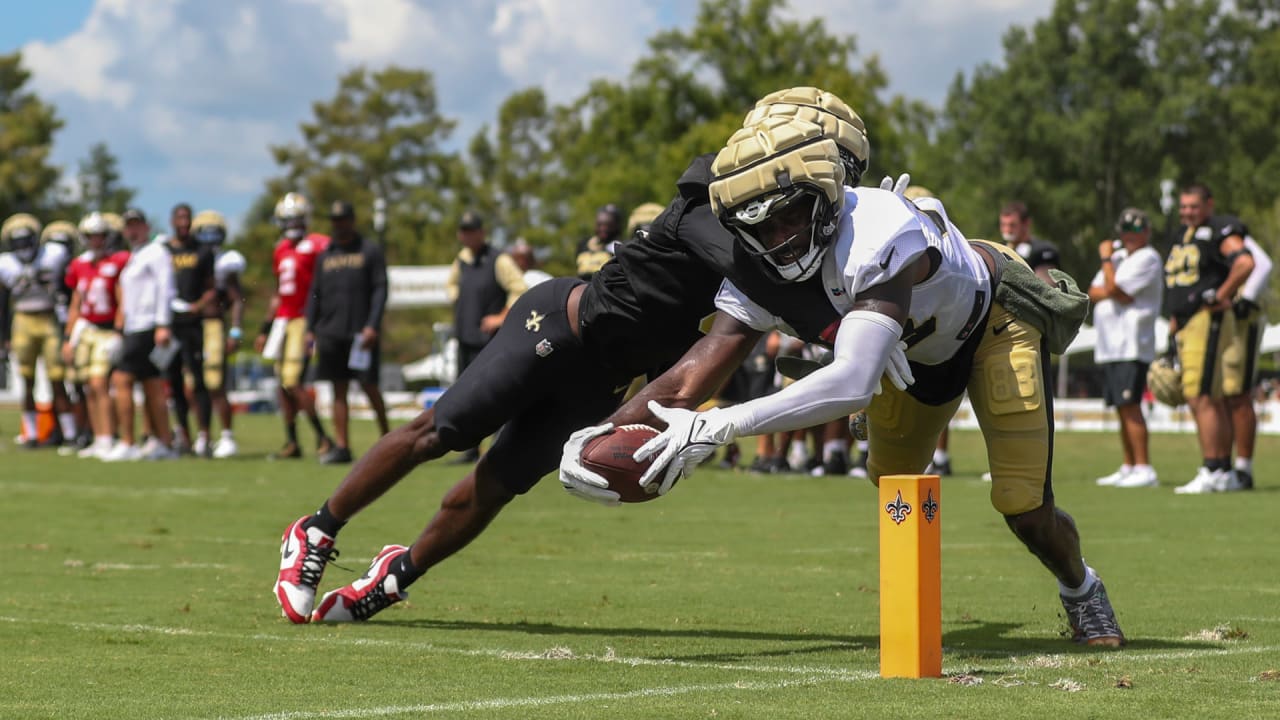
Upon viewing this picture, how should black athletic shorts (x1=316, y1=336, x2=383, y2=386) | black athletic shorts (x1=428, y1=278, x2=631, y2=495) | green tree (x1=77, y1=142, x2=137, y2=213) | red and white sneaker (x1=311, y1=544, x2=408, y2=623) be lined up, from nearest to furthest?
black athletic shorts (x1=428, y1=278, x2=631, y2=495)
red and white sneaker (x1=311, y1=544, x2=408, y2=623)
black athletic shorts (x1=316, y1=336, x2=383, y2=386)
green tree (x1=77, y1=142, x2=137, y2=213)

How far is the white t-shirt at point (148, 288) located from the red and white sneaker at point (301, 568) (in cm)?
1123

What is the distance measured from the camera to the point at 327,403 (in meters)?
47.8

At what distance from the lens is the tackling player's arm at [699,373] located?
540cm

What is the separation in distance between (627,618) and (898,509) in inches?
76.7

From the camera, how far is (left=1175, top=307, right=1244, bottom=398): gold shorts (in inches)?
562

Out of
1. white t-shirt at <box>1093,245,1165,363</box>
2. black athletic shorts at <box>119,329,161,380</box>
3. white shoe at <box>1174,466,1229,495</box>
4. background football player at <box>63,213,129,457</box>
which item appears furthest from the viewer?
background football player at <box>63,213,129,457</box>

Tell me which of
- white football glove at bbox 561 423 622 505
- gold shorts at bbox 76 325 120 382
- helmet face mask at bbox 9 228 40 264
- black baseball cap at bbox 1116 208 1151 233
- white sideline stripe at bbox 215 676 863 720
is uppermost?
helmet face mask at bbox 9 228 40 264

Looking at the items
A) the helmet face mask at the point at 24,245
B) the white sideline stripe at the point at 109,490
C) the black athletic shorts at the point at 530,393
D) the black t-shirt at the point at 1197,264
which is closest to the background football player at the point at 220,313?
the helmet face mask at the point at 24,245

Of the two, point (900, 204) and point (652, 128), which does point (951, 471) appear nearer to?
point (900, 204)

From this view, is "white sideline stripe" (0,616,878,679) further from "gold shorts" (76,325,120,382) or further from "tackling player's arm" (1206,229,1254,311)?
"gold shorts" (76,325,120,382)

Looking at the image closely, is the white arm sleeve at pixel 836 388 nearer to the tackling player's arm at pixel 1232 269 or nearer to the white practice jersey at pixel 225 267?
the tackling player's arm at pixel 1232 269

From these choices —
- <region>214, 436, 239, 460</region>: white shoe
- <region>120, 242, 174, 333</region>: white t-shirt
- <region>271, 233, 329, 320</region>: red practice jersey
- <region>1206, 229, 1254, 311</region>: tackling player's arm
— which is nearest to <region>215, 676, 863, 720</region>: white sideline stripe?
<region>1206, 229, 1254, 311</region>: tackling player's arm

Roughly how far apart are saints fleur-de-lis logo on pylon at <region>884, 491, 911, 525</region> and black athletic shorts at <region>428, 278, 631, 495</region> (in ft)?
5.18

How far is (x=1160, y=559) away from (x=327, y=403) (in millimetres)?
40217
